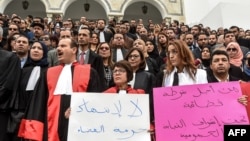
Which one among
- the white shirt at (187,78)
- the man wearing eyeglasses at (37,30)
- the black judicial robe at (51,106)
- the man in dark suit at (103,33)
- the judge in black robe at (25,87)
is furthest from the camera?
the man in dark suit at (103,33)

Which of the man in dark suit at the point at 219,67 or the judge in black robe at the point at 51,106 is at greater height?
the man in dark suit at the point at 219,67

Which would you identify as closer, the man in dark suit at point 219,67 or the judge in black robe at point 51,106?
the judge in black robe at point 51,106

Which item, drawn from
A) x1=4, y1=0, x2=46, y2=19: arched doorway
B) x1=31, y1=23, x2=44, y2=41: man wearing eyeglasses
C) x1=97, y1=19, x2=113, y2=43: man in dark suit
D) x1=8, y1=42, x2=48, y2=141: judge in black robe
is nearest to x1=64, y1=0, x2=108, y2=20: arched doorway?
x1=4, y1=0, x2=46, y2=19: arched doorway

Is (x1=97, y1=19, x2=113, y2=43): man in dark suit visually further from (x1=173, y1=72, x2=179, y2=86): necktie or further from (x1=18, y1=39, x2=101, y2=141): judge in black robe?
(x1=173, y1=72, x2=179, y2=86): necktie

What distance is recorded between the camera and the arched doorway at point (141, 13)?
24.5m

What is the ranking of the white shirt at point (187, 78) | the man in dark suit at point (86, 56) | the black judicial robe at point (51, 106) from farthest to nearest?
the man in dark suit at point (86, 56), the white shirt at point (187, 78), the black judicial robe at point (51, 106)

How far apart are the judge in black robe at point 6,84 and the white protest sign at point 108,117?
1118 millimetres

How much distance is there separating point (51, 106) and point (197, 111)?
5.20 ft

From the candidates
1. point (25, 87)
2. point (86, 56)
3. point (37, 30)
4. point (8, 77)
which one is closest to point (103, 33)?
point (37, 30)

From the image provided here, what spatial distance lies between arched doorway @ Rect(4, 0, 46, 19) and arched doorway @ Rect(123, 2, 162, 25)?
5399 mm

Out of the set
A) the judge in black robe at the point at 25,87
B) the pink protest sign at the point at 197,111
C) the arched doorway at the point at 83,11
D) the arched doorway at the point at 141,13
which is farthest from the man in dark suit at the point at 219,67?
the arched doorway at the point at 141,13

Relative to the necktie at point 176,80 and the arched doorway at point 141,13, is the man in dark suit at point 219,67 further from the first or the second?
the arched doorway at point 141,13

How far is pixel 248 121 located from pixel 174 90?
2.61ft

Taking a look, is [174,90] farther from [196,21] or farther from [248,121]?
[196,21]
